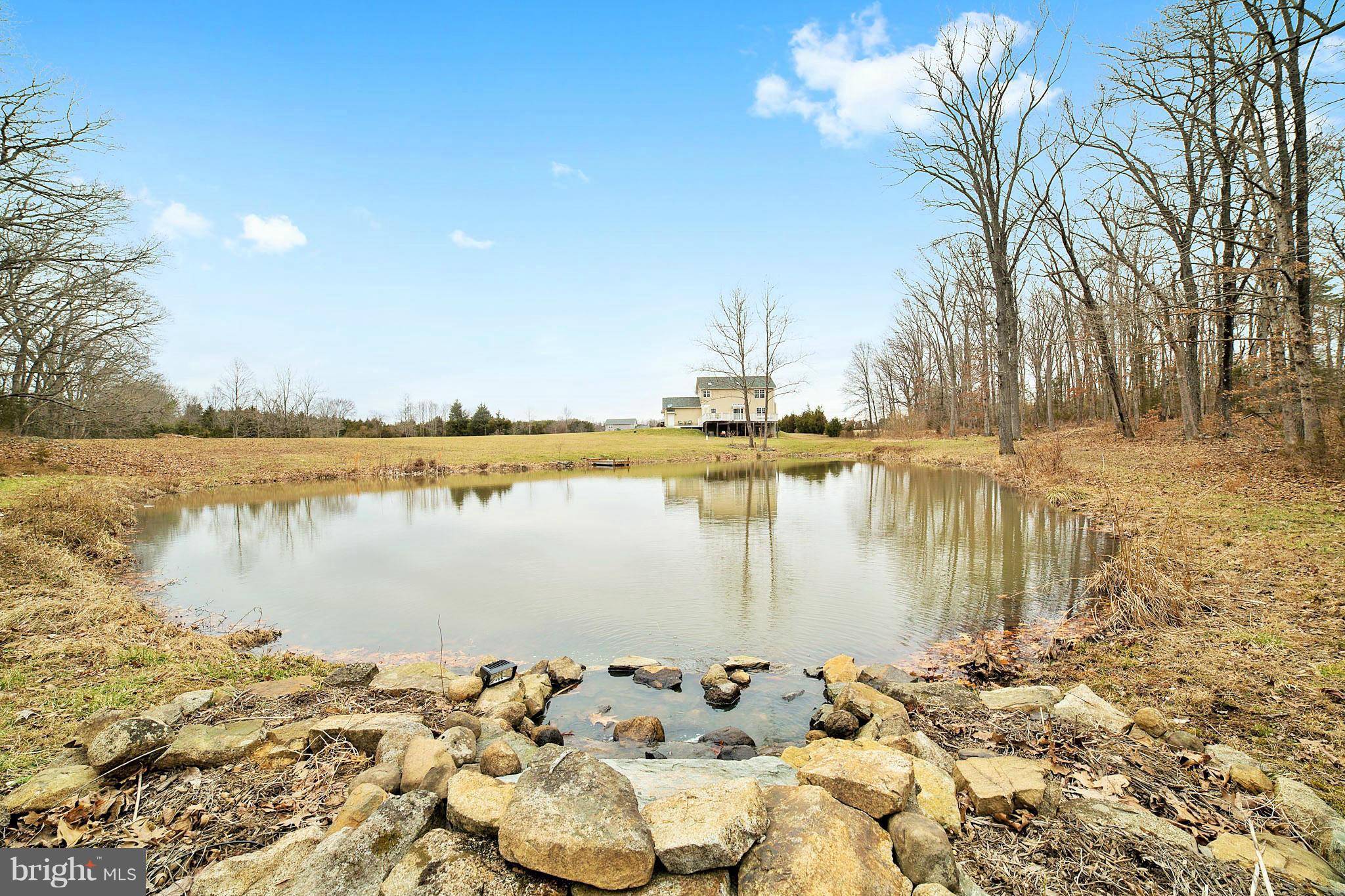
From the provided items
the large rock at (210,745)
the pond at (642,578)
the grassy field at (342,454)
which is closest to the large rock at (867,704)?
the pond at (642,578)

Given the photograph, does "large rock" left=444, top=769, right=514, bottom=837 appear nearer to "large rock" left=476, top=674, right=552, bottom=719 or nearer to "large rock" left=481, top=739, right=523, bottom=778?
"large rock" left=481, top=739, right=523, bottom=778

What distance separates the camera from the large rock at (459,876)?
2.64 m

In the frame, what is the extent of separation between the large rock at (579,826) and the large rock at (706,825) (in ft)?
0.27

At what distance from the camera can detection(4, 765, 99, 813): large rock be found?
3.11 meters

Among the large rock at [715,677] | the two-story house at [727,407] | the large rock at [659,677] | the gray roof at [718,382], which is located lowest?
the large rock at [659,677]

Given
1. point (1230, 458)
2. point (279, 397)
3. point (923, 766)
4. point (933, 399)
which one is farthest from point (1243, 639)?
point (279, 397)

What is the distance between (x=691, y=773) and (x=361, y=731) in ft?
7.38

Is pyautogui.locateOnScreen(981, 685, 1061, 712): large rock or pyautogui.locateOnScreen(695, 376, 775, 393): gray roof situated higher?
pyautogui.locateOnScreen(695, 376, 775, 393): gray roof

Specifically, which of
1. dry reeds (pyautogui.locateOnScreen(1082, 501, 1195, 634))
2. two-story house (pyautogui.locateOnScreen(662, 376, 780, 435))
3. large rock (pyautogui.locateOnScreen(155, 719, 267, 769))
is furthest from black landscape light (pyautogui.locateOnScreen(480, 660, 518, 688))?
two-story house (pyautogui.locateOnScreen(662, 376, 780, 435))

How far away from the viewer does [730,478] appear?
1120 inches

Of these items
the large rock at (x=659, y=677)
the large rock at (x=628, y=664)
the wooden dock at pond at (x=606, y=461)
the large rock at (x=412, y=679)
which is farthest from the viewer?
the wooden dock at pond at (x=606, y=461)

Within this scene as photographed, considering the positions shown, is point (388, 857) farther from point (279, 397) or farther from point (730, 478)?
point (279, 397)

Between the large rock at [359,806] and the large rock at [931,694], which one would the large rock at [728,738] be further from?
the large rock at [359,806]

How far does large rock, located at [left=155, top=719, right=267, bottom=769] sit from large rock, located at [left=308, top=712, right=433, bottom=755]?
0.32 m
